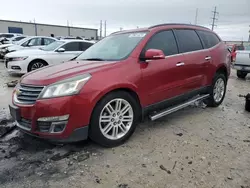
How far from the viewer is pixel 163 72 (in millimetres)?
3666

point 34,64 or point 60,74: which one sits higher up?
point 60,74

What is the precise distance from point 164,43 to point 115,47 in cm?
85

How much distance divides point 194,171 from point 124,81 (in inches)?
57.0

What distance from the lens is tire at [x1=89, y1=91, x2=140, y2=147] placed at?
9.69 feet

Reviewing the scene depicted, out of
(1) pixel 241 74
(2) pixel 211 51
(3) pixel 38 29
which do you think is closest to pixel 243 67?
(1) pixel 241 74

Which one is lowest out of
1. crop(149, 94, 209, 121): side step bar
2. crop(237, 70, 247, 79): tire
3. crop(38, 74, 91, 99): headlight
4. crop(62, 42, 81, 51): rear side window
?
crop(237, 70, 247, 79): tire

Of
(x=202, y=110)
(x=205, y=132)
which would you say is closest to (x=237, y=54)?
(x=202, y=110)

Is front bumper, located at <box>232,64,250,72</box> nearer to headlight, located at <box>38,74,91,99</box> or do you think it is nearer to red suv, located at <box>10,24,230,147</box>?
red suv, located at <box>10,24,230,147</box>

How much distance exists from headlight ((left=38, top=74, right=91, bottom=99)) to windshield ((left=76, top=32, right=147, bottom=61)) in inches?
33.6

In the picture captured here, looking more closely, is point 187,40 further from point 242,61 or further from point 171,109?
point 242,61

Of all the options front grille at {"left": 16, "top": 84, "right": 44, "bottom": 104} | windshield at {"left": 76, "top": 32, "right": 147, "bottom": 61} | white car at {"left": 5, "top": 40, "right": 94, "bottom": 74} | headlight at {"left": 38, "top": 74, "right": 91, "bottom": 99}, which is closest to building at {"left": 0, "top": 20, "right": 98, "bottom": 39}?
white car at {"left": 5, "top": 40, "right": 94, "bottom": 74}

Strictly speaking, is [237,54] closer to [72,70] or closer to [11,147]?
[72,70]

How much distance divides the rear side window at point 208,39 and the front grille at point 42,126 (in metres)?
3.56

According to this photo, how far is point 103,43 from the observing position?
429 cm
